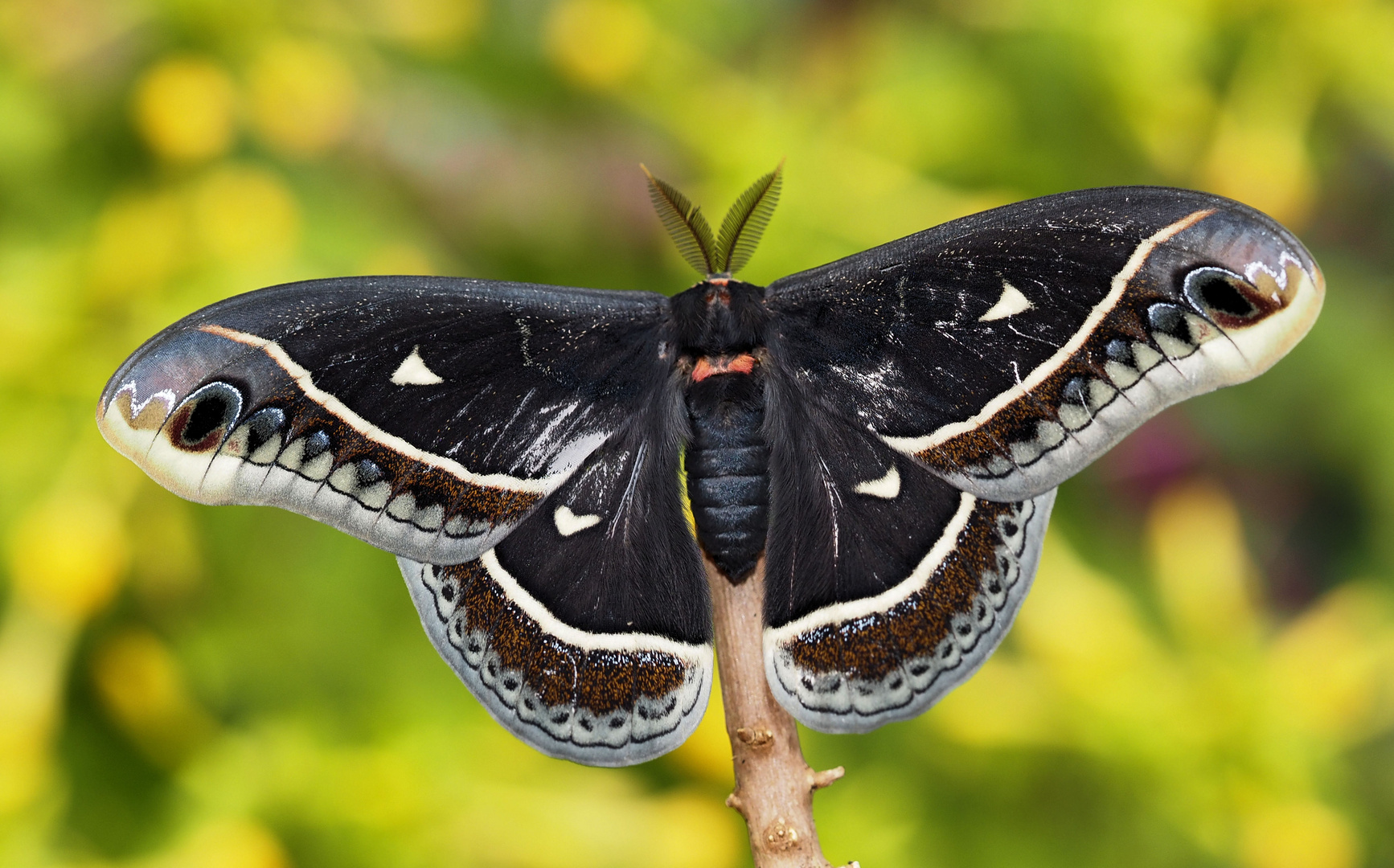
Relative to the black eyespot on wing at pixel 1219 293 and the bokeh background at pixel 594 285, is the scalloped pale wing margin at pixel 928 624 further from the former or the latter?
the bokeh background at pixel 594 285

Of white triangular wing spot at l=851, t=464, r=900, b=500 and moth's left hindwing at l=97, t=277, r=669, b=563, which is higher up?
white triangular wing spot at l=851, t=464, r=900, b=500

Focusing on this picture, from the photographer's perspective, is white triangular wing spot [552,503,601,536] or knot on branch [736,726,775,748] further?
→ white triangular wing spot [552,503,601,536]

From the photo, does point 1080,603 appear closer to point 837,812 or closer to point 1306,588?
point 837,812

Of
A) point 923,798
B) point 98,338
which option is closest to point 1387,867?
point 923,798

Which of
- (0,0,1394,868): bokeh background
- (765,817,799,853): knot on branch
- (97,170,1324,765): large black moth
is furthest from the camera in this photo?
(0,0,1394,868): bokeh background

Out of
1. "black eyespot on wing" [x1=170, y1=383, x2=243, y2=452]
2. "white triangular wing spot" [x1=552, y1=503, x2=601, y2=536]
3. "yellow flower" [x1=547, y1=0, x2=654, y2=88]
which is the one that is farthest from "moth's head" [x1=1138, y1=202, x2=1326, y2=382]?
"yellow flower" [x1=547, y1=0, x2=654, y2=88]

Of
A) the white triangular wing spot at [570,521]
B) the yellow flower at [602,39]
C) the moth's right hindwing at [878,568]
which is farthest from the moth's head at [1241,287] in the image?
the yellow flower at [602,39]

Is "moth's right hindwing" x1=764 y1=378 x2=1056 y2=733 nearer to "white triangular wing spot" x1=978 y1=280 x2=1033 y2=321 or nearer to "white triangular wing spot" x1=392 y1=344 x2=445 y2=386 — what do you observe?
"white triangular wing spot" x1=978 y1=280 x2=1033 y2=321

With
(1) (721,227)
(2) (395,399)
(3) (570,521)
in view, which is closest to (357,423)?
(2) (395,399)
